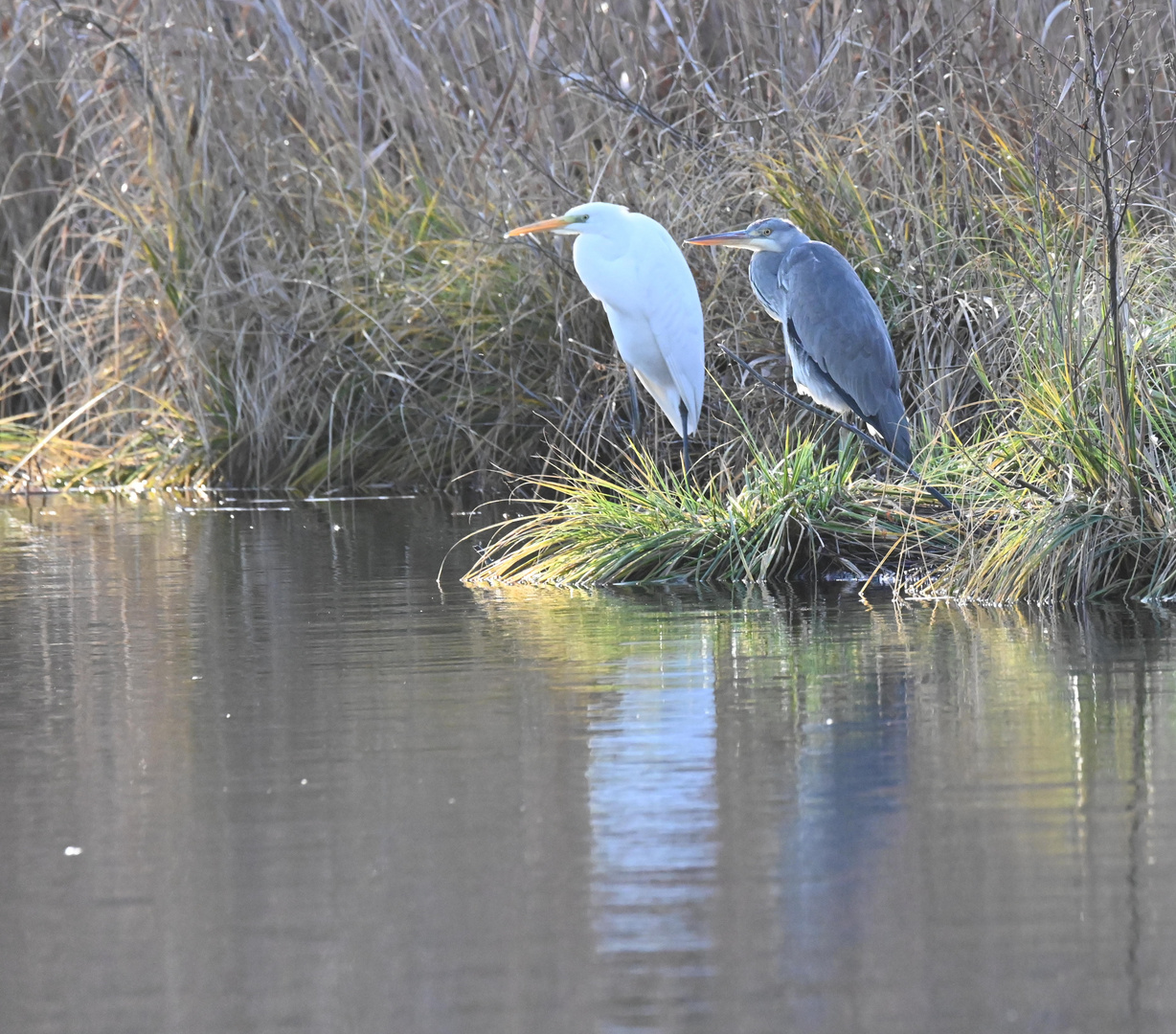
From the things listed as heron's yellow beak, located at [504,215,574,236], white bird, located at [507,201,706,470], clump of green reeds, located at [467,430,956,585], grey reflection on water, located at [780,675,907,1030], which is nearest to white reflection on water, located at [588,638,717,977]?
grey reflection on water, located at [780,675,907,1030]

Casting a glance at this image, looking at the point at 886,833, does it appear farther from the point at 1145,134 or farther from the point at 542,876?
the point at 1145,134

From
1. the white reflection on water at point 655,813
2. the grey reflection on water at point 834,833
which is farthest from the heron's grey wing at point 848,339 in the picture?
the grey reflection on water at point 834,833

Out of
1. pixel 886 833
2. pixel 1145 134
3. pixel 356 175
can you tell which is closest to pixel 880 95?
pixel 1145 134

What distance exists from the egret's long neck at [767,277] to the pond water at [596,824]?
7.15 ft

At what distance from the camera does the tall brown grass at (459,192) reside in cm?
852

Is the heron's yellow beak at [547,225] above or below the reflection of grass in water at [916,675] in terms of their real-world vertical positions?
above

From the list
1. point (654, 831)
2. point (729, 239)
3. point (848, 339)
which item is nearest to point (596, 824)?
point (654, 831)

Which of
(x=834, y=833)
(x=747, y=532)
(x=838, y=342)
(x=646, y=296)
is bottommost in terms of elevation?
(x=834, y=833)

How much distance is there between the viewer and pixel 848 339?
717 cm

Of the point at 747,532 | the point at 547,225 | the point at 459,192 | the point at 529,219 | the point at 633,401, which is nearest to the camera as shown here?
the point at 747,532

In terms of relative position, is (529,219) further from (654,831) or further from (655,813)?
(654,831)

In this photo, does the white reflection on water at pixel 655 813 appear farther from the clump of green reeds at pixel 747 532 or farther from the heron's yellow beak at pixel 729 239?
the heron's yellow beak at pixel 729 239

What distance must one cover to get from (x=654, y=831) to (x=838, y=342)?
14.1 feet

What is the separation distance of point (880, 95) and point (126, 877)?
7.01 metres
